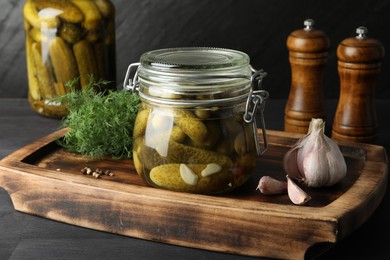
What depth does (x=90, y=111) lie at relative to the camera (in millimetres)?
1204

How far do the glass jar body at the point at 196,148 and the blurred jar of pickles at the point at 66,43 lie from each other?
495mm

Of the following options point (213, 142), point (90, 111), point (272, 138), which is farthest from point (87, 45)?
point (213, 142)

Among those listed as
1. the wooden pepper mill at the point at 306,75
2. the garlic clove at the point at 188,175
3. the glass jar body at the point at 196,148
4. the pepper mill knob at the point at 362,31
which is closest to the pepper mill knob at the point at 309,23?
the wooden pepper mill at the point at 306,75

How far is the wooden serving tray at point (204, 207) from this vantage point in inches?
34.7

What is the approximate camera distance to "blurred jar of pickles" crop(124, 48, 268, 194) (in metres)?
0.95

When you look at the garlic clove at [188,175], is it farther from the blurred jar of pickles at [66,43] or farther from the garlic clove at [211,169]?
the blurred jar of pickles at [66,43]

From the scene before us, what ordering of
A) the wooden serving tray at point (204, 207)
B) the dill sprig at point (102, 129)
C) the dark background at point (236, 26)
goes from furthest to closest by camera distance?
the dark background at point (236, 26), the dill sprig at point (102, 129), the wooden serving tray at point (204, 207)

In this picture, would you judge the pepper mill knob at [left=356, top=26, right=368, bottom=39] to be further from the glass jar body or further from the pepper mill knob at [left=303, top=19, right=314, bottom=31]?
the glass jar body

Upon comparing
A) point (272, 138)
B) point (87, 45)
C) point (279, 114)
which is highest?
point (87, 45)

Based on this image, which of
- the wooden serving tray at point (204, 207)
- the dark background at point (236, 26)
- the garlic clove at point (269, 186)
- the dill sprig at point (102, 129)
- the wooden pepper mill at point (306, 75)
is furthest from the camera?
the dark background at point (236, 26)

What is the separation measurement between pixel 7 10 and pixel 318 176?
1.02 meters

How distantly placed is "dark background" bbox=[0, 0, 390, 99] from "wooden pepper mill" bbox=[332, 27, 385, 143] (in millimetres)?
394

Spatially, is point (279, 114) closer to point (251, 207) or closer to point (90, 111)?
point (90, 111)

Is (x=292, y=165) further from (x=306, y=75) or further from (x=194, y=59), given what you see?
(x=306, y=75)
